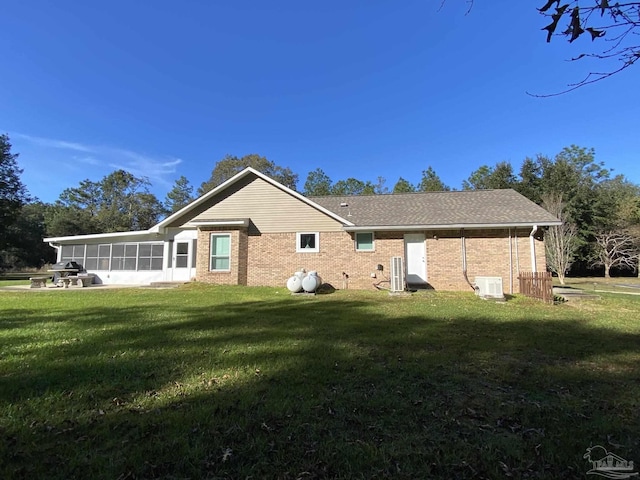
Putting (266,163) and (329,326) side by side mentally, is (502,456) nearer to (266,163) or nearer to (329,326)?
(329,326)

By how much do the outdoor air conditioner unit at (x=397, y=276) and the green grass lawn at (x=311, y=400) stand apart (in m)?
5.66

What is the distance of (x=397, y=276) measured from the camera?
41.9 ft

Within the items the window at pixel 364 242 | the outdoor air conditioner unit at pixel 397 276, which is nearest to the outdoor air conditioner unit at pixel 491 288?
the outdoor air conditioner unit at pixel 397 276

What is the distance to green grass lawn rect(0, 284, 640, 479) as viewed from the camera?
8.11 feet

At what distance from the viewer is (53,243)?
20.1 meters

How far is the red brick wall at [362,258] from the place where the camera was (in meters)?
14.0

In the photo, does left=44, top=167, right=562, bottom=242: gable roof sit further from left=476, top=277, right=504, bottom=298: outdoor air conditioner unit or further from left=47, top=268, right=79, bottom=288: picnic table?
left=476, top=277, right=504, bottom=298: outdoor air conditioner unit

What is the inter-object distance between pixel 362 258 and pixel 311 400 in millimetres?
11997

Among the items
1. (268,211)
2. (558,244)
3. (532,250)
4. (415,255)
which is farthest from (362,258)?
(558,244)

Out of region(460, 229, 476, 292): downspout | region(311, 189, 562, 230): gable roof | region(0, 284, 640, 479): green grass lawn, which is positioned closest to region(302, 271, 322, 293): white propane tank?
region(311, 189, 562, 230): gable roof

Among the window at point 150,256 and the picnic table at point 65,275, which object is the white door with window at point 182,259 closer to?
the window at point 150,256

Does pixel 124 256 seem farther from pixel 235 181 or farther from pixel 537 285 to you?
pixel 537 285

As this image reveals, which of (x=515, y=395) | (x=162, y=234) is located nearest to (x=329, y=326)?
(x=515, y=395)

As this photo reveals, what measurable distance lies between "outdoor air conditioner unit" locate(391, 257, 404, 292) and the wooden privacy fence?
14.0 feet
